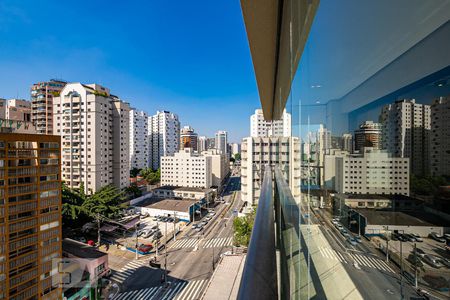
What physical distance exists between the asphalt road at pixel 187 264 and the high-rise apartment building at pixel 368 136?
1018cm

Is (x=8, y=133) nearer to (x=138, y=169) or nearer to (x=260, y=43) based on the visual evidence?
(x=260, y=43)

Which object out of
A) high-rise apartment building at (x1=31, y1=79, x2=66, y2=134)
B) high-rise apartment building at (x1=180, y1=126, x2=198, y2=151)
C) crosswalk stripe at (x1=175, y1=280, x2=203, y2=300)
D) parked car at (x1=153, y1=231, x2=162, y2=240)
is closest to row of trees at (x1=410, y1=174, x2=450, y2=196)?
crosswalk stripe at (x1=175, y1=280, x2=203, y2=300)

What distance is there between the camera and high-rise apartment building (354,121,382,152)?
229 mm

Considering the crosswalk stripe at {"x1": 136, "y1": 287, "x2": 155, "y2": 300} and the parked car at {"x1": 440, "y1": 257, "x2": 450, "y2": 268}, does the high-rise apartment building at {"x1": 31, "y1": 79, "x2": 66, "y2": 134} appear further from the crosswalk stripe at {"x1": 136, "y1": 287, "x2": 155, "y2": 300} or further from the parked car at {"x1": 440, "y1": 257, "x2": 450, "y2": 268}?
the parked car at {"x1": 440, "y1": 257, "x2": 450, "y2": 268}

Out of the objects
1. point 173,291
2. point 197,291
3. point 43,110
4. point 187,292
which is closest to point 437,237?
point 197,291

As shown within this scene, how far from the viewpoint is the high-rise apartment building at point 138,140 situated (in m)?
26.6

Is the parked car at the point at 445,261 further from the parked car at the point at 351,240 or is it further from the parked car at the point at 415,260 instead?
the parked car at the point at 351,240

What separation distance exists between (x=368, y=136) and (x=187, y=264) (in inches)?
479

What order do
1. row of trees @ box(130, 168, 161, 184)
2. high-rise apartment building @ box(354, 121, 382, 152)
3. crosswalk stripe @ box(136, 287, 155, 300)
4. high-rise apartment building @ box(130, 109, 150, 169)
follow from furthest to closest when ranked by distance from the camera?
high-rise apartment building @ box(130, 109, 150, 169) < row of trees @ box(130, 168, 161, 184) < crosswalk stripe @ box(136, 287, 155, 300) < high-rise apartment building @ box(354, 121, 382, 152)

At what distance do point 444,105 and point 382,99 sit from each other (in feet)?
0.37

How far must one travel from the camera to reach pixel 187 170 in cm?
2092

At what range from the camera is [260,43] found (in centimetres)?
109

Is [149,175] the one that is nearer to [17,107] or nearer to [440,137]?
[17,107]

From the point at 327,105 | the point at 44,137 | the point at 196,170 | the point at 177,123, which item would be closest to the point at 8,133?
the point at 44,137
